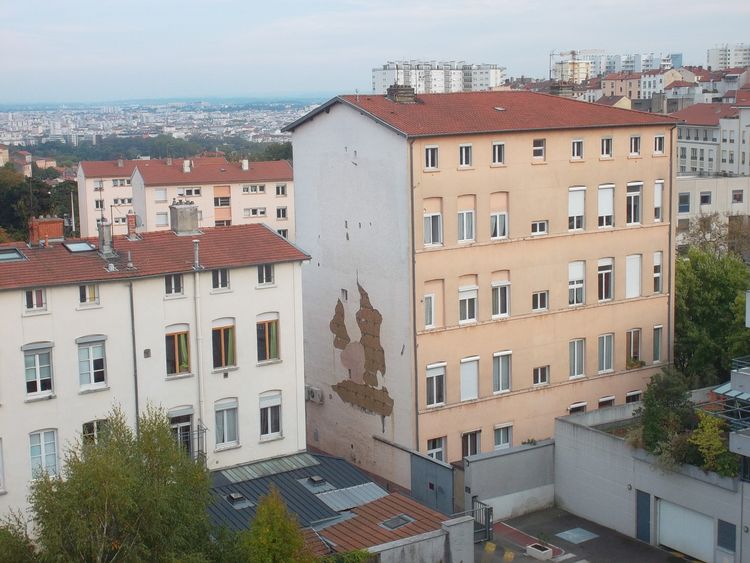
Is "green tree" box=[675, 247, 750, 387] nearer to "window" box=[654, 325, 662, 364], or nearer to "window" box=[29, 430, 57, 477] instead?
"window" box=[654, 325, 662, 364]

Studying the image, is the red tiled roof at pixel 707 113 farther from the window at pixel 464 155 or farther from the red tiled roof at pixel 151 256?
the red tiled roof at pixel 151 256

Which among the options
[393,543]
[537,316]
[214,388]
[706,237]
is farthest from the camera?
[706,237]

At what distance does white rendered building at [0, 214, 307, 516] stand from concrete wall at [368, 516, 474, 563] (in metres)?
7.06

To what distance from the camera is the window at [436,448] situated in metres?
35.6

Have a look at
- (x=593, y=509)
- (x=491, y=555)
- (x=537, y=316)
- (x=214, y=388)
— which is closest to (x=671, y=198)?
(x=537, y=316)

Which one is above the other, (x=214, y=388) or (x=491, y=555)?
(x=214, y=388)

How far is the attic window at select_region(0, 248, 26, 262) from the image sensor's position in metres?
28.6

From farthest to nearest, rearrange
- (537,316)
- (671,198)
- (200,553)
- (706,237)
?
(706,237)
(671,198)
(537,316)
(200,553)

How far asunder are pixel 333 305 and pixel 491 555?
12.1 metres

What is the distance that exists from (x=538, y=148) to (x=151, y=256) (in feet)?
49.3

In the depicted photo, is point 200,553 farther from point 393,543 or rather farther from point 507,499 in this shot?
point 507,499

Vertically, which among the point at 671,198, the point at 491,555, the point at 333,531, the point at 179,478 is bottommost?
the point at 491,555

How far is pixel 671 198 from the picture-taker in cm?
4047

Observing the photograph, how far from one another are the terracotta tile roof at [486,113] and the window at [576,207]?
247 cm
